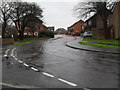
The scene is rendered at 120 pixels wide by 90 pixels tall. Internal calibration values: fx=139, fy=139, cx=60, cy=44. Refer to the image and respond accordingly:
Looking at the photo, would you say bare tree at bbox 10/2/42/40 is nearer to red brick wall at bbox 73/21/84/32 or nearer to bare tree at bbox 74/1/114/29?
bare tree at bbox 74/1/114/29

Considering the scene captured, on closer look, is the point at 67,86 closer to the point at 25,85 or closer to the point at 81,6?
the point at 25,85

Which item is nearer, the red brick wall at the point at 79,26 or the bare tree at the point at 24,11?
the bare tree at the point at 24,11

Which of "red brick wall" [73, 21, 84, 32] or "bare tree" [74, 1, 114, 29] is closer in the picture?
"bare tree" [74, 1, 114, 29]

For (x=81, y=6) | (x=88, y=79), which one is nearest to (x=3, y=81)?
(x=88, y=79)

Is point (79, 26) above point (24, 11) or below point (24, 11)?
below

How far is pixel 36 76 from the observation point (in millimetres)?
5754

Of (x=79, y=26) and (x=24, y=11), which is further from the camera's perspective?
(x=79, y=26)

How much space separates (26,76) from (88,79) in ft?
8.28

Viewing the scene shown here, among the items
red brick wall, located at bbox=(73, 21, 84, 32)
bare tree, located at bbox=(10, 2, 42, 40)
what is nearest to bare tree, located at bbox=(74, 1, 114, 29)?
bare tree, located at bbox=(10, 2, 42, 40)

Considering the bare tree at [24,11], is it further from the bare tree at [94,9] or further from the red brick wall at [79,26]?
the red brick wall at [79,26]

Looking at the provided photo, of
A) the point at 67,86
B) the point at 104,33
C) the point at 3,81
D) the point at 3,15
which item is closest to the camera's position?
the point at 67,86

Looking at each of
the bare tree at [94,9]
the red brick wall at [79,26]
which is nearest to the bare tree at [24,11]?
the bare tree at [94,9]

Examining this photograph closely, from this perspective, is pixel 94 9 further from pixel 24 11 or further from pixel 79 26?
pixel 79 26

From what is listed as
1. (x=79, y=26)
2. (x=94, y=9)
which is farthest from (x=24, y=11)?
(x=79, y=26)
